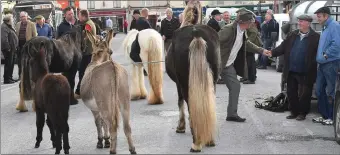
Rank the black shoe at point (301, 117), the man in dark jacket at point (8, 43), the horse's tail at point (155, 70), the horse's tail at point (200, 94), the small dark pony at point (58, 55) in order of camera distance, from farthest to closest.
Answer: the man in dark jacket at point (8, 43) → the horse's tail at point (155, 70) → the black shoe at point (301, 117) → the small dark pony at point (58, 55) → the horse's tail at point (200, 94)

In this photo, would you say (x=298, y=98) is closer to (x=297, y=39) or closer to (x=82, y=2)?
(x=297, y=39)

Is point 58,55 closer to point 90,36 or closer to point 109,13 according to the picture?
point 90,36

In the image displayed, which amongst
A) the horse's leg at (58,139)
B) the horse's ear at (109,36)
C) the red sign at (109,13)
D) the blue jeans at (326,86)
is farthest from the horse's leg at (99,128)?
the red sign at (109,13)

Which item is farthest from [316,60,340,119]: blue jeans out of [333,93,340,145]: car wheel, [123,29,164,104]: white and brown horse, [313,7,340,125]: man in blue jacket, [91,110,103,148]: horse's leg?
[91,110,103,148]: horse's leg

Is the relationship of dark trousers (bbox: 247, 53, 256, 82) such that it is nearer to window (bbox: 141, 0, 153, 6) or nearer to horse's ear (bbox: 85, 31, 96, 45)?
horse's ear (bbox: 85, 31, 96, 45)

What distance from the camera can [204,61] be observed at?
6.90 metres

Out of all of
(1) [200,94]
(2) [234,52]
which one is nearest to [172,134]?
(1) [200,94]

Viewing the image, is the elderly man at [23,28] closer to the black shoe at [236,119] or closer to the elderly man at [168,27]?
the elderly man at [168,27]

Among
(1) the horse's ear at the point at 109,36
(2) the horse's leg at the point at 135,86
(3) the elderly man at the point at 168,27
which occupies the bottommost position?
(2) the horse's leg at the point at 135,86

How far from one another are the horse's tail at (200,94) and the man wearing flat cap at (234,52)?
177cm

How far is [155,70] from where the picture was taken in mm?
11000

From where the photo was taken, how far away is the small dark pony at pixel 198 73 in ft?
22.4

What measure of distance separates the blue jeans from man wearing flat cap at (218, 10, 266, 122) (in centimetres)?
131

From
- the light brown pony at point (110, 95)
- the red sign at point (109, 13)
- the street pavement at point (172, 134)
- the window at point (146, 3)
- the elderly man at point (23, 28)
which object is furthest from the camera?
the window at point (146, 3)
